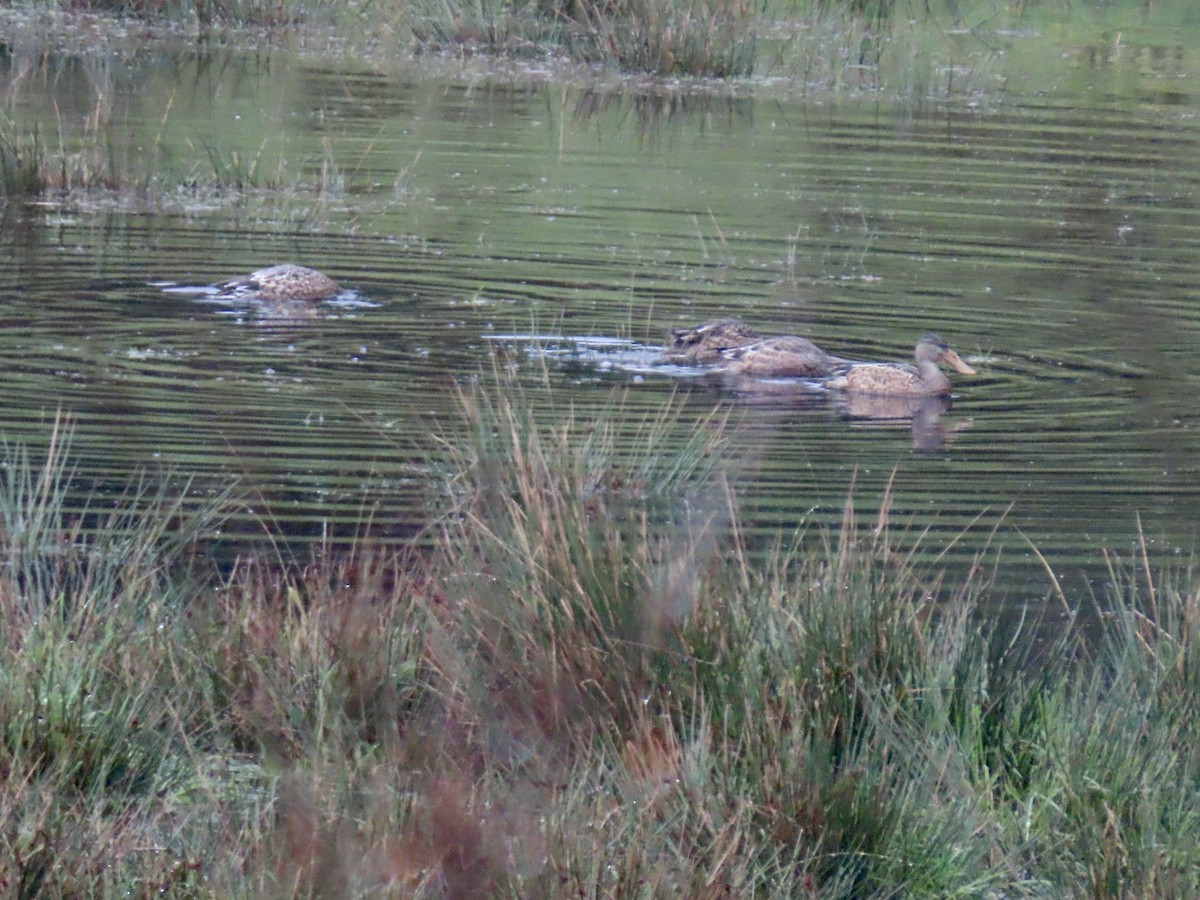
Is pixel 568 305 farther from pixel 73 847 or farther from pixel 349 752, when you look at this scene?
pixel 73 847

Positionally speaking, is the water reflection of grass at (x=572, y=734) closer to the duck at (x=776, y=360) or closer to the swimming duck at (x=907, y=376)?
the swimming duck at (x=907, y=376)

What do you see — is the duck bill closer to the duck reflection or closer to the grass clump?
the duck reflection

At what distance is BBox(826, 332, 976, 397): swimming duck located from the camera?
992 centimetres

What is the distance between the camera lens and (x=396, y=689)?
16.6 feet

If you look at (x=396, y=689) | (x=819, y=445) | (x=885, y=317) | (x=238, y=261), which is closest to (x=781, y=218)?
(x=885, y=317)

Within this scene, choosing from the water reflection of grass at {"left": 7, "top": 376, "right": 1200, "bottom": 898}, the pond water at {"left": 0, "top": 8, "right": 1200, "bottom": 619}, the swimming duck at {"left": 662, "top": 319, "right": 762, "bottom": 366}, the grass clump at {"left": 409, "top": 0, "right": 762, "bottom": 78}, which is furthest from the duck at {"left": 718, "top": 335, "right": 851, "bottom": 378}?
the grass clump at {"left": 409, "top": 0, "right": 762, "bottom": 78}

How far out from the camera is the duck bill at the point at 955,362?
405 inches

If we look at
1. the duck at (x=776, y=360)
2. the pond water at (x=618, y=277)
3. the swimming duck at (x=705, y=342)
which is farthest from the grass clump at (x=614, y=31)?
the duck at (x=776, y=360)

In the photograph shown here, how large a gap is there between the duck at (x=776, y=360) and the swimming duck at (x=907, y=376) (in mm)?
126

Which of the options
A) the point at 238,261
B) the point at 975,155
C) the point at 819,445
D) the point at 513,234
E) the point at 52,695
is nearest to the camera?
the point at 52,695

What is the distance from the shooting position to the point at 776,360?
10156 millimetres

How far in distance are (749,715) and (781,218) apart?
1115cm

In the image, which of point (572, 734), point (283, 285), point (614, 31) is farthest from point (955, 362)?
point (614, 31)

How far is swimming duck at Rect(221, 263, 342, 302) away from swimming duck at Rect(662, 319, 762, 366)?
83.6 inches
